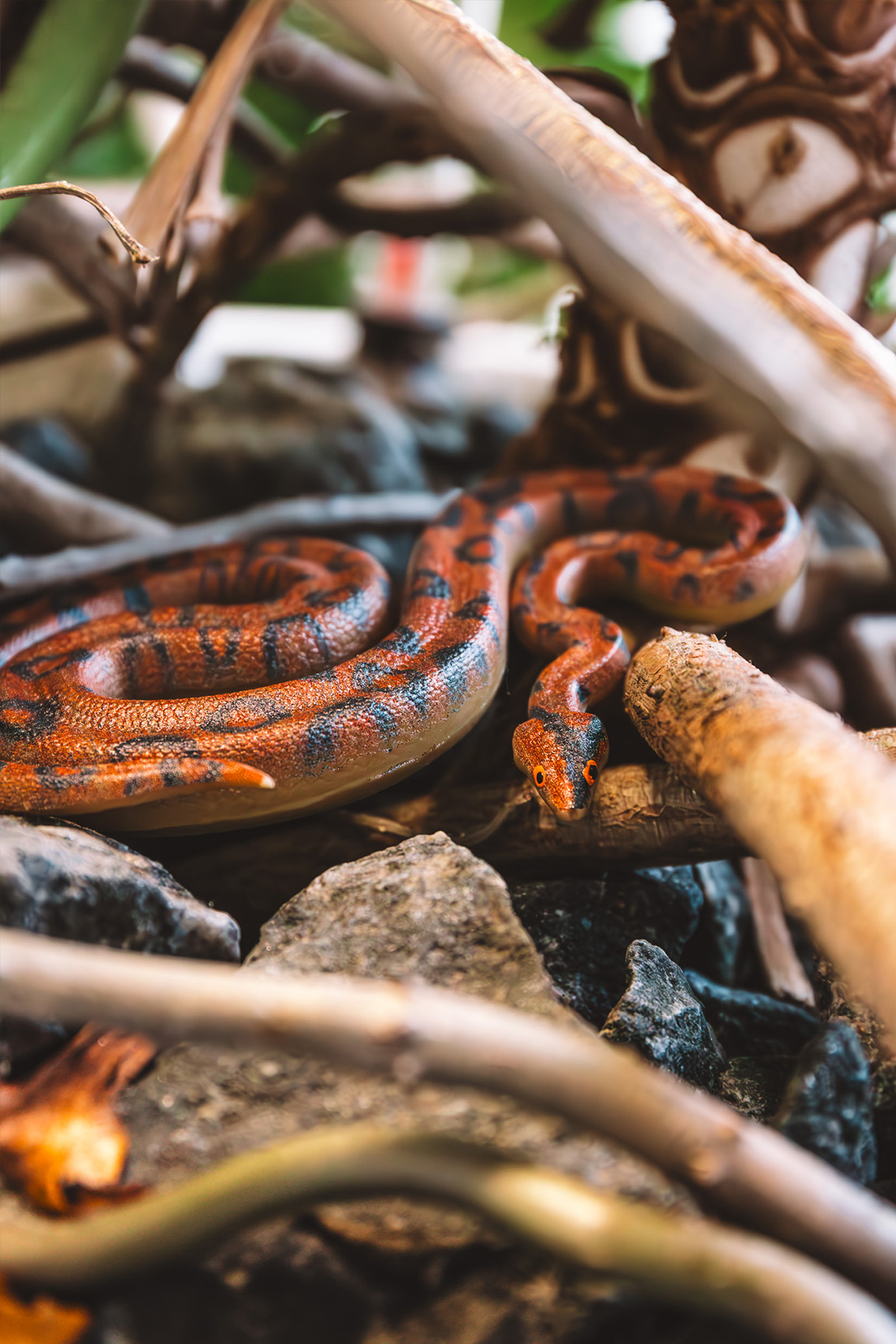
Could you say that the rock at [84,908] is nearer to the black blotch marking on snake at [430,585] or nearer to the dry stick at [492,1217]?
the dry stick at [492,1217]

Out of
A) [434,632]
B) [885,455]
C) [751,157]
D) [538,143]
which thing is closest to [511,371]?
[751,157]

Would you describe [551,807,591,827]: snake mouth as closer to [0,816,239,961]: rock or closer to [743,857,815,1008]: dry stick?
[743,857,815,1008]: dry stick

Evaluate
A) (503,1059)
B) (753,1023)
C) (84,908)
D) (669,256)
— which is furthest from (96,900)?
(669,256)

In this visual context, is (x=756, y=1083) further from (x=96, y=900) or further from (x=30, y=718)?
(x=30, y=718)

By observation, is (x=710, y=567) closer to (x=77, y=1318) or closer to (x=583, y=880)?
(x=583, y=880)

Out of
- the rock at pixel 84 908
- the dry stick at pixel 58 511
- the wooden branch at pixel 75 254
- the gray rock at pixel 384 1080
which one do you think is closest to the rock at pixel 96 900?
the rock at pixel 84 908

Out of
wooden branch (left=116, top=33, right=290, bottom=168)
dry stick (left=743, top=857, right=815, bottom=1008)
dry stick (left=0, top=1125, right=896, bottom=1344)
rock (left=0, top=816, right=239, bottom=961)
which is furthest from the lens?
wooden branch (left=116, top=33, right=290, bottom=168)

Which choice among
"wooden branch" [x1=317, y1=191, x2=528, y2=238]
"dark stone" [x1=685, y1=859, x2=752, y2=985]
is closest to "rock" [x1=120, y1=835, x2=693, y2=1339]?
"dark stone" [x1=685, y1=859, x2=752, y2=985]
